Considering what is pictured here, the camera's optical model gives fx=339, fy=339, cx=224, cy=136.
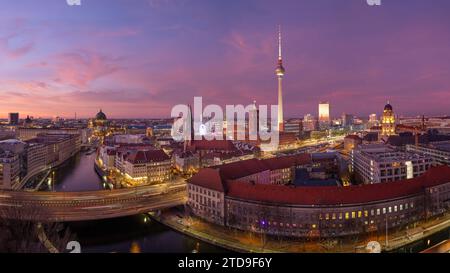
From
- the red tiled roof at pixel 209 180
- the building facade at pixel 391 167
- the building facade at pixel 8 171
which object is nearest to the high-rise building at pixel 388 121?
the building facade at pixel 391 167

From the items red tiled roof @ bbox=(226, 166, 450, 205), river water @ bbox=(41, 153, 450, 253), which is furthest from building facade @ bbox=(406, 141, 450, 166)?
river water @ bbox=(41, 153, 450, 253)

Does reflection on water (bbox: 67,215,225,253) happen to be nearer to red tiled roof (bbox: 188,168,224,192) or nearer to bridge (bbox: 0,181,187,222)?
bridge (bbox: 0,181,187,222)

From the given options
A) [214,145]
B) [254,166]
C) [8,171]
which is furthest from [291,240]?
[214,145]

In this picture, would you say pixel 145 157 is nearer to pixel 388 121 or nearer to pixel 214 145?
pixel 214 145

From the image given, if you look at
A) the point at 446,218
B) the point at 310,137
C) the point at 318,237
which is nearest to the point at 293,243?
the point at 318,237

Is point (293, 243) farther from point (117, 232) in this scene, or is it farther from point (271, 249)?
point (117, 232)

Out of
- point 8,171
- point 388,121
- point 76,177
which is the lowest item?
point 76,177
